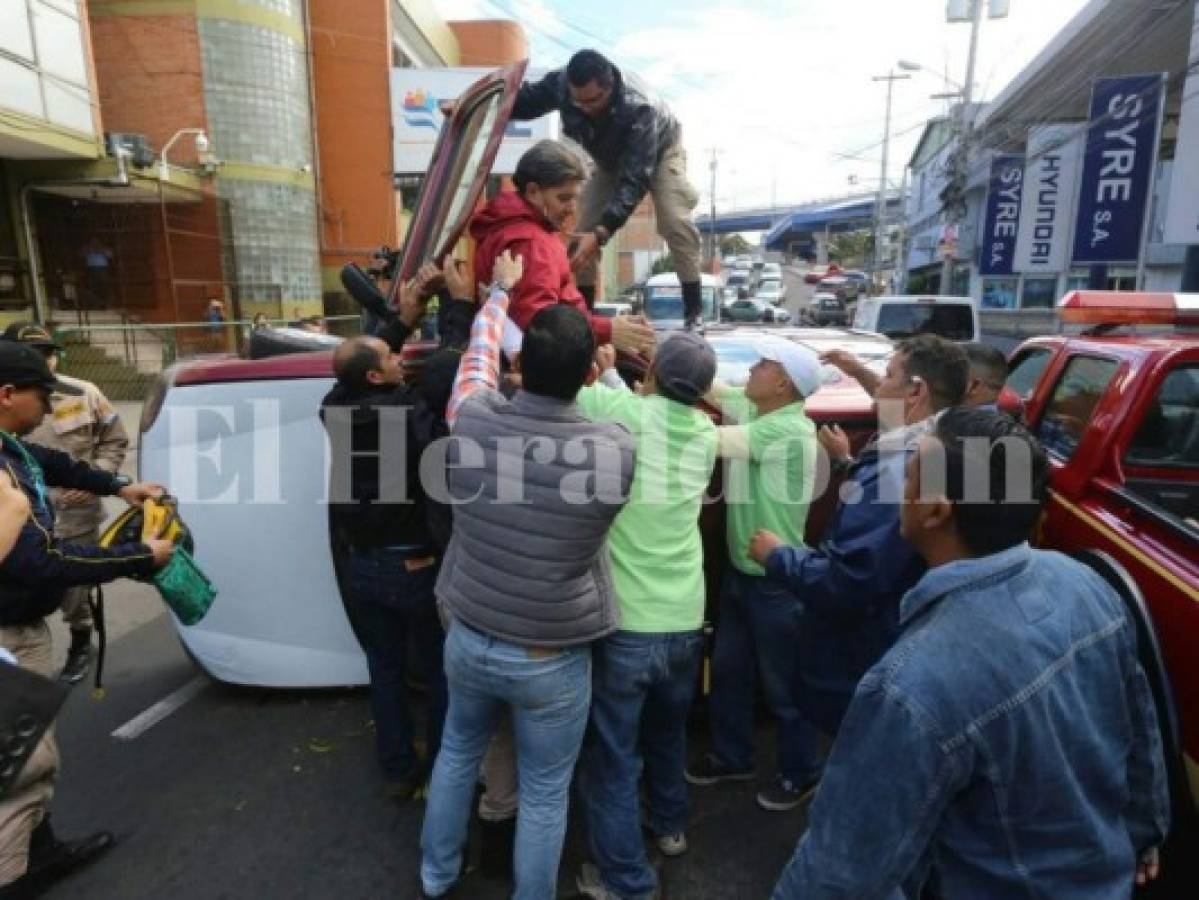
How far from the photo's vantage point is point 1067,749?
1.24 m

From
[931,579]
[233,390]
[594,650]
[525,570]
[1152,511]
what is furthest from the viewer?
[233,390]

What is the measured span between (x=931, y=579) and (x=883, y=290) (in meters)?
44.2

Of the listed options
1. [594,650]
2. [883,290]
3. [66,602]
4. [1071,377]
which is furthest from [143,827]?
[883,290]

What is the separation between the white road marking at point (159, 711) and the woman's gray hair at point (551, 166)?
3130mm

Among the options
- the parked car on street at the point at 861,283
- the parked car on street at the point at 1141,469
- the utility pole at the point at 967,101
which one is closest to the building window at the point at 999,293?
the utility pole at the point at 967,101

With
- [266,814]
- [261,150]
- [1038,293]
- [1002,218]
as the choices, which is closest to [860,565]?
[266,814]

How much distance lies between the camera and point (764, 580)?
284 centimetres

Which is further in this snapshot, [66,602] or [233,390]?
[66,602]

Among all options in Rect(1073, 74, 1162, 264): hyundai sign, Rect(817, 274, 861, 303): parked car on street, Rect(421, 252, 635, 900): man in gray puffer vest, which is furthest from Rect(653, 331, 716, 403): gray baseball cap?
Rect(817, 274, 861, 303): parked car on street

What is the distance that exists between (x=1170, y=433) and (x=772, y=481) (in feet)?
6.61

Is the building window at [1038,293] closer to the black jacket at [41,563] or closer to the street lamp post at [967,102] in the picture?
the street lamp post at [967,102]

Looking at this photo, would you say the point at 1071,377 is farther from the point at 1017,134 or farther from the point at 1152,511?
the point at 1017,134

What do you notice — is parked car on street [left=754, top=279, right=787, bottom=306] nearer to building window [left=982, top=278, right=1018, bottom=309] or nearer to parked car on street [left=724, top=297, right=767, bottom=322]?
parked car on street [left=724, top=297, right=767, bottom=322]

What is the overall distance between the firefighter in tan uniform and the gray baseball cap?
3.18 m
